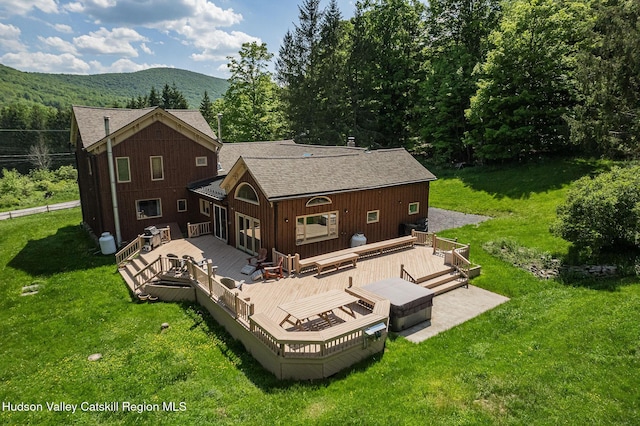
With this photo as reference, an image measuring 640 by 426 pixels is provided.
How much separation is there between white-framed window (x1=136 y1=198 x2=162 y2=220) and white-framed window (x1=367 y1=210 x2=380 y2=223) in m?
10.8

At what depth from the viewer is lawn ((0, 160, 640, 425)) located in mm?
7227

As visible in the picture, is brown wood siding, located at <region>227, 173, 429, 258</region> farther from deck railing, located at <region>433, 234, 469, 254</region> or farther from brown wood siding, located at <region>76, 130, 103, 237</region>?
brown wood siding, located at <region>76, 130, 103, 237</region>

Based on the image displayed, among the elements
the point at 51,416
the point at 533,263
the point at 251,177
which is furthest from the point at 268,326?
the point at 533,263

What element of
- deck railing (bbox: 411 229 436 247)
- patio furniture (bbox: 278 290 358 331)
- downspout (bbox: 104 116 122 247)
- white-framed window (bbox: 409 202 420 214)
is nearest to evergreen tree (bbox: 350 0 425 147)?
white-framed window (bbox: 409 202 420 214)

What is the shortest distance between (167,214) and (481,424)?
56.4ft

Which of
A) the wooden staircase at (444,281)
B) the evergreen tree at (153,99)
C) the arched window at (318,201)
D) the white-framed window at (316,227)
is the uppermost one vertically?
the evergreen tree at (153,99)

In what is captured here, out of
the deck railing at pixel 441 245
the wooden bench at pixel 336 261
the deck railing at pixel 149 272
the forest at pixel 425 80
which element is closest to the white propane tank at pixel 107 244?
the deck railing at pixel 149 272

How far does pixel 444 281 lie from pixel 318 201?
559 centimetres

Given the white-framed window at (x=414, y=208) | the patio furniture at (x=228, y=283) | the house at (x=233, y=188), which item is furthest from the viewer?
the white-framed window at (x=414, y=208)

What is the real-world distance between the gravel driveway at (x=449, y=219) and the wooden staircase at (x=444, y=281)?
630 cm

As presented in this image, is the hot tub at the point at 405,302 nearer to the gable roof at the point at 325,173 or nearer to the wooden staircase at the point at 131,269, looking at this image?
the gable roof at the point at 325,173

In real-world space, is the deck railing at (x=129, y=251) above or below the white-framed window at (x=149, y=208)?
below

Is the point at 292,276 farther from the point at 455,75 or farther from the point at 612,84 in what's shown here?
the point at 455,75

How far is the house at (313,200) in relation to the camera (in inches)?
557
